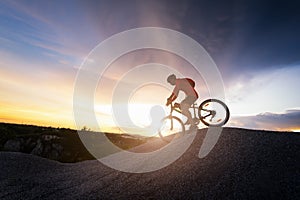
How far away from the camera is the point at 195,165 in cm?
968

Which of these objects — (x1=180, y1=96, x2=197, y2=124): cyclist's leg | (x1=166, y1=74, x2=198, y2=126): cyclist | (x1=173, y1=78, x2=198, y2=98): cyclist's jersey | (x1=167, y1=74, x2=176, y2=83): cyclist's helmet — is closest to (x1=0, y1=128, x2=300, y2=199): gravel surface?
(x1=180, y1=96, x2=197, y2=124): cyclist's leg

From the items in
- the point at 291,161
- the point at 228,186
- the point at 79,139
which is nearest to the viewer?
the point at 228,186

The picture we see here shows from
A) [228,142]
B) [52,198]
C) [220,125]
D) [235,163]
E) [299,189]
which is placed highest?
[220,125]

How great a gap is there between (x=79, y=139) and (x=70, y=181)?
1086 cm

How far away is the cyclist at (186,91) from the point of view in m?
12.1

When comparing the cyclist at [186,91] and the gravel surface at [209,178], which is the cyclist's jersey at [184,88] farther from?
the gravel surface at [209,178]

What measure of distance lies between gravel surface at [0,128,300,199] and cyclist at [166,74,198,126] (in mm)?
1422

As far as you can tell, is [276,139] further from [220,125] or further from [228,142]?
[220,125]

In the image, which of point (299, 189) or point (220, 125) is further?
point (220, 125)

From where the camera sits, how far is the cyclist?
12.1 m

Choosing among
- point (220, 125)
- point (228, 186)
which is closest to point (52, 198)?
point (228, 186)

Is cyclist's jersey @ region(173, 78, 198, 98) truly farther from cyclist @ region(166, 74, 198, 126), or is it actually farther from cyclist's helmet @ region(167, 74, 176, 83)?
cyclist's helmet @ region(167, 74, 176, 83)

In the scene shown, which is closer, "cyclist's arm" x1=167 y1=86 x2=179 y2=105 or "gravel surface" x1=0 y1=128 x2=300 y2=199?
"gravel surface" x1=0 y1=128 x2=300 y2=199

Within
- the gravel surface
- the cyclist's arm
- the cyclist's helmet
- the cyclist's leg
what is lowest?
the gravel surface
